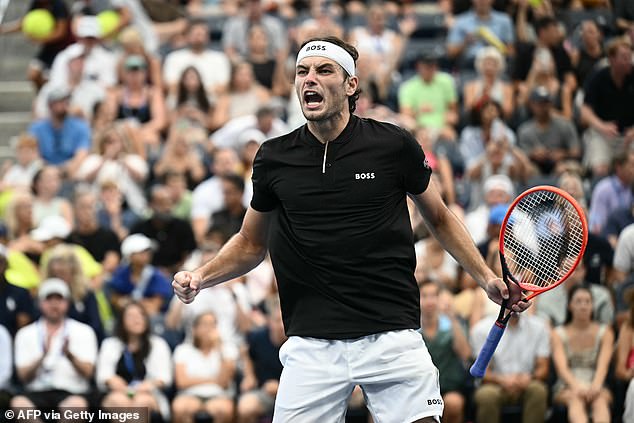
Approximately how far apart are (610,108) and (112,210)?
5294 mm

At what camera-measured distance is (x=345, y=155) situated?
19.2ft

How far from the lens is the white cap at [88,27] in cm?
1442

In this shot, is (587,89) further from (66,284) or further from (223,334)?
(66,284)

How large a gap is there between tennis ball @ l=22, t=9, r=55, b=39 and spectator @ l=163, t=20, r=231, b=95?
1.82 m

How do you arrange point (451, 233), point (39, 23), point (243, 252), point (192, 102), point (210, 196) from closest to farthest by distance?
point (451, 233), point (243, 252), point (210, 196), point (192, 102), point (39, 23)

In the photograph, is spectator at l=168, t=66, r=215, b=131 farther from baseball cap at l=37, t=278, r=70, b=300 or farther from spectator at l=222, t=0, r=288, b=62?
baseball cap at l=37, t=278, r=70, b=300

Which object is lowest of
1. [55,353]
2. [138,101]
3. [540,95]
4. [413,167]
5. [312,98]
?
[55,353]

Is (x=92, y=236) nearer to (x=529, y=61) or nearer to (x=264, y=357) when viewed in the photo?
(x=264, y=357)

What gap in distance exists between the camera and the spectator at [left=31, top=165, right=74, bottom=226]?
12.1 m

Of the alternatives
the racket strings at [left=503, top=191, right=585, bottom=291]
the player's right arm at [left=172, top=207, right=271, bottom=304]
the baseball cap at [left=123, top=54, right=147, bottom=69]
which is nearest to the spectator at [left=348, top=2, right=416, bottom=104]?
the baseball cap at [left=123, top=54, right=147, bottom=69]

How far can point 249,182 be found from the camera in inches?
482

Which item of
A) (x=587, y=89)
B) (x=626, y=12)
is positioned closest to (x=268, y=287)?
(x=587, y=89)

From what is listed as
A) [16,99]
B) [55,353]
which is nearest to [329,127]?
[55,353]

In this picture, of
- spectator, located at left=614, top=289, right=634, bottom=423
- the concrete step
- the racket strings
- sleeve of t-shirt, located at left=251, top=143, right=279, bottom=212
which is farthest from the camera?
the concrete step
